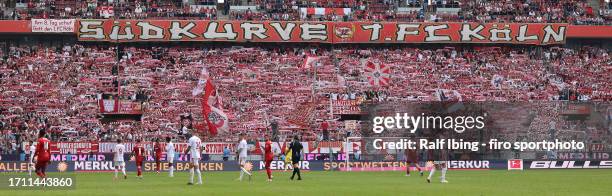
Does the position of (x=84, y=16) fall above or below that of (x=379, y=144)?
above

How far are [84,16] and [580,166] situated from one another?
124ft

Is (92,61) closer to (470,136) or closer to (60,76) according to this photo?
(60,76)

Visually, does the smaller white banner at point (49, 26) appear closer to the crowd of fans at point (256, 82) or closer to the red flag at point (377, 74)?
the crowd of fans at point (256, 82)

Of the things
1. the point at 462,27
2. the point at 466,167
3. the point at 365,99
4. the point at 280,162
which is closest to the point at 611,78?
the point at 462,27

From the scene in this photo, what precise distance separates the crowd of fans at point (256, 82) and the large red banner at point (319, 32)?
1414 mm

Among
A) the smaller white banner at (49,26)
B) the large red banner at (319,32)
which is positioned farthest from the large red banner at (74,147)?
the smaller white banner at (49,26)

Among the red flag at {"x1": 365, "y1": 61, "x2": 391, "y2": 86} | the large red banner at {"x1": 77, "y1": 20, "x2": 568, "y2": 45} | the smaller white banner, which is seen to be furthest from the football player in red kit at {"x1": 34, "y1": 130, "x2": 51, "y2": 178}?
the smaller white banner

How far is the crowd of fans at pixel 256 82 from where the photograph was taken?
7638 cm

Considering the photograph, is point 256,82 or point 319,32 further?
point 319,32

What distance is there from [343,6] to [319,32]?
523cm

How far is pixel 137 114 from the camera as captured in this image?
3061 inches

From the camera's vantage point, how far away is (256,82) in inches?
3263

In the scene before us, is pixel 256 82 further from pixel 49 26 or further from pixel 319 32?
pixel 49 26

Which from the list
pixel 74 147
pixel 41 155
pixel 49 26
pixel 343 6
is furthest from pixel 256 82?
pixel 41 155
